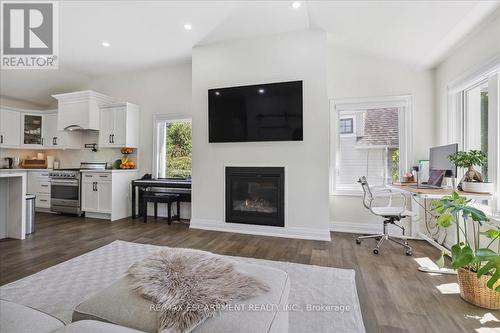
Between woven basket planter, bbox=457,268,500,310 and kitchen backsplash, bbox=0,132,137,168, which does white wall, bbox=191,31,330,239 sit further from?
kitchen backsplash, bbox=0,132,137,168

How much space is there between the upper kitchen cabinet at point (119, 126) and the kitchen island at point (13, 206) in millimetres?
1767

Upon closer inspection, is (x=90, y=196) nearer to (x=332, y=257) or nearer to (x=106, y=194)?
(x=106, y=194)

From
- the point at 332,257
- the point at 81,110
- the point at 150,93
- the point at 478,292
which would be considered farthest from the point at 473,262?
the point at 81,110

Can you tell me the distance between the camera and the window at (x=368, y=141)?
3.89 metres

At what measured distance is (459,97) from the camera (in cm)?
329

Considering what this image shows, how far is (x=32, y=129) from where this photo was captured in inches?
232

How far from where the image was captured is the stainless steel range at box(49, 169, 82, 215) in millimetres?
4965

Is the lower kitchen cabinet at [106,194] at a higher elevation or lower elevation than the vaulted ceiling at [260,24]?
lower

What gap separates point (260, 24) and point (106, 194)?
13.3 feet

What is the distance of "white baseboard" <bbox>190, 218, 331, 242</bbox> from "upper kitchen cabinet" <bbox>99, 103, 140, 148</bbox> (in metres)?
2.30

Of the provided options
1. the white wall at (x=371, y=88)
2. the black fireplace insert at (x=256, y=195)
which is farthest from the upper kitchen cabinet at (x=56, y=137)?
the white wall at (x=371, y=88)

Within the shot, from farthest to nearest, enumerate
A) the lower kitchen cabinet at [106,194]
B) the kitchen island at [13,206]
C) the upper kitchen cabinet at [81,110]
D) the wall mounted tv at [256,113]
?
the upper kitchen cabinet at [81,110]
the lower kitchen cabinet at [106,194]
the wall mounted tv at [256,113]
the kitchen island at [13,206]

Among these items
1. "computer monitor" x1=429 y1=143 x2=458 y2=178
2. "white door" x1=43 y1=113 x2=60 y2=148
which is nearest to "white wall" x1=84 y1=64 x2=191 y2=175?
"white door" x1=43 y1=113 x2=60 y2=148

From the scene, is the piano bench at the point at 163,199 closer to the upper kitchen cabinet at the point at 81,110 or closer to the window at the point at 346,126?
the upper kitchen cabinet at the point at 81,110
